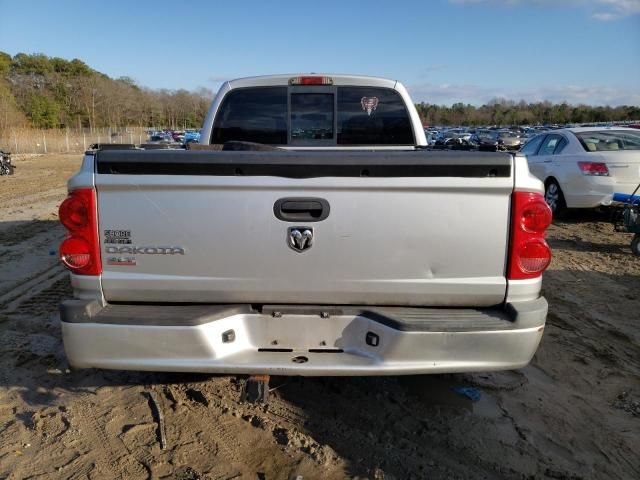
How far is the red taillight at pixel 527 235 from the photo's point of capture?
2.53 metres

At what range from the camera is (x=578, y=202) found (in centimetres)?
905

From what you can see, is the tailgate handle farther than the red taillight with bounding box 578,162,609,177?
No

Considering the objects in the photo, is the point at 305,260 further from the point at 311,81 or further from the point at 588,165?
the point at 588,165

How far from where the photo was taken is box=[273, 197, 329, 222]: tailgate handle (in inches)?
100

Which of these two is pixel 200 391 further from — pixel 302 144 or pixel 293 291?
pixel 302 144

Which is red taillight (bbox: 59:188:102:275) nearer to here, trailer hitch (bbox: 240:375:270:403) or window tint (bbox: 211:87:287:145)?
trailer hitch (bbox: 240:375:270:403)

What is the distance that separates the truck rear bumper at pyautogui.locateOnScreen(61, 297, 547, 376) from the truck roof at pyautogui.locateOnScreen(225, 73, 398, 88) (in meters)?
2.77

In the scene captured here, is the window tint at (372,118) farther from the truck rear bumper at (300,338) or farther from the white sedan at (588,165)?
the white sedan at (588,165)

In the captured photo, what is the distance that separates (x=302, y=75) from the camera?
188 inches

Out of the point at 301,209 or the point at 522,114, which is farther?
the point at 522,114

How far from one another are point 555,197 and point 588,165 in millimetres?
1027

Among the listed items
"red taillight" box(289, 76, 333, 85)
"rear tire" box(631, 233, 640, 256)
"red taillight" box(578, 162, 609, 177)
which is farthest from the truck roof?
"red taillight" box(578, 162, 609, 177)

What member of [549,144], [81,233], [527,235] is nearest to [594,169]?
[549,144]

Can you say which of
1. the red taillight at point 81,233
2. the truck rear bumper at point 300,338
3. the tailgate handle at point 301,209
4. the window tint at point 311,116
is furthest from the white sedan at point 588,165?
the red taillight at point 81,233
